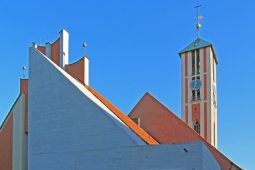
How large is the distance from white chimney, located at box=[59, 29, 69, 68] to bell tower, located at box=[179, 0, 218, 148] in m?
20.9

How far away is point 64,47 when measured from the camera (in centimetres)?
1869

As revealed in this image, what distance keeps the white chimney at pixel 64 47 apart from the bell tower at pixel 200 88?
2089 cm

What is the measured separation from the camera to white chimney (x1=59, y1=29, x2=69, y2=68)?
61.0 ft

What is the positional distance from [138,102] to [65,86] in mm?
9541

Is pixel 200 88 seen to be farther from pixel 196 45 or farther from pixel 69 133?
pixel 69 133

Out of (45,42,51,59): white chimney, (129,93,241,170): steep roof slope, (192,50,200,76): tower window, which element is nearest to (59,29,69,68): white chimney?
(45,42,51,59): white chimney

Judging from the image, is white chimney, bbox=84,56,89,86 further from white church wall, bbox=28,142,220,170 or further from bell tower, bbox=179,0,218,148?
bell tower, bbox=179,0,218,148

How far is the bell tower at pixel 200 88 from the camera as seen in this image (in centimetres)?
3706

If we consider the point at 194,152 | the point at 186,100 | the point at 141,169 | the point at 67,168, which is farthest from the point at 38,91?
the point at 186,100

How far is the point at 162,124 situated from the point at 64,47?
28.0ft

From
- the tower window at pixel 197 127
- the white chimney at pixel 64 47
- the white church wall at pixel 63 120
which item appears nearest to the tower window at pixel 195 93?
the tower window at pixel 197 127

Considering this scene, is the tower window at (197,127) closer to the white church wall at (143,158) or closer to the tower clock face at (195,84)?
the tower clock face at (195,84)

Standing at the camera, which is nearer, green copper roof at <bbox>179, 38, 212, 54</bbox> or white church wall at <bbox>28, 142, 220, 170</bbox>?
white church wall at <bbox>28, 142, 220, 170</bbox>

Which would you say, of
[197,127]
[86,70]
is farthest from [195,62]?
[86,70]
